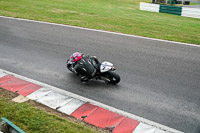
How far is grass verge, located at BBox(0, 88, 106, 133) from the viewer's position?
5.26m

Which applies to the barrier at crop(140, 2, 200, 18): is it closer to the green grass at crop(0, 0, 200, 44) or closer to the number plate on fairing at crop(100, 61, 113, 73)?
the green grass at crop(0, 0, 200, 44)

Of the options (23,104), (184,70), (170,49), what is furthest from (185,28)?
(23,104)

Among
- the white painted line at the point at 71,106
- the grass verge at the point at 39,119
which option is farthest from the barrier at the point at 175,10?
the grass verge at the point at 39,119

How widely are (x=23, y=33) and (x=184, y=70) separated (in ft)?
30.9

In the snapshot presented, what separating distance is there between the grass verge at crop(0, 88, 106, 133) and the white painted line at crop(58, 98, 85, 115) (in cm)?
19

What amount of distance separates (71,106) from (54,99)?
25.4 inches

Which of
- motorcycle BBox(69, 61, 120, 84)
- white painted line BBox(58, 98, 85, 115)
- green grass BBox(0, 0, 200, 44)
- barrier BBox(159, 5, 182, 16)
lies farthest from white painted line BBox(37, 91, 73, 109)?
barrier BBox(159, 5, 182, 16)

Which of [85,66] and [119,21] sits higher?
[119,21]

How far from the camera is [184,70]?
9281mm

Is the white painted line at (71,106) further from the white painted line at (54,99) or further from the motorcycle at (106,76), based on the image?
the motorcycle at (106,76)

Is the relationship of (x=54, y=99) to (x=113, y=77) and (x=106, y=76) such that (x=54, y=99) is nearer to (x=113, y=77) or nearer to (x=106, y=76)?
(x=106, y=76)

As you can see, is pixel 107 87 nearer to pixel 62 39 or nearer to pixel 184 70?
pixel 184 70

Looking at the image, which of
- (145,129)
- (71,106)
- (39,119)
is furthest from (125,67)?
(39,119)

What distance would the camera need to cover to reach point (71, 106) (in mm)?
6457
